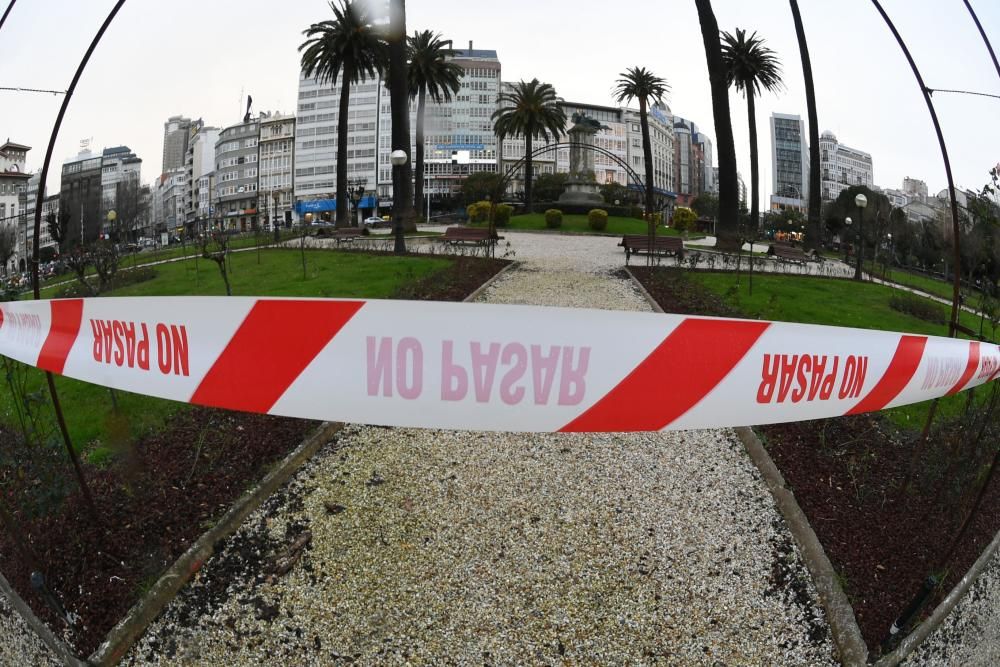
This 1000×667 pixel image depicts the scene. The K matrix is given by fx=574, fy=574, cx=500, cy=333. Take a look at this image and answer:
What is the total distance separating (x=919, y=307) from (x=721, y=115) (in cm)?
821

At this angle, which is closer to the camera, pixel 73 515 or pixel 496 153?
pixel 73 515

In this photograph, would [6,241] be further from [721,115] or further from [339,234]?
[721,115]

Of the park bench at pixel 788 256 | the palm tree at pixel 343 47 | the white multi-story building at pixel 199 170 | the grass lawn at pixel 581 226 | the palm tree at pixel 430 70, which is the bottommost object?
the park bench at pixel 788 256

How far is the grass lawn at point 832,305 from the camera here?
652 cm

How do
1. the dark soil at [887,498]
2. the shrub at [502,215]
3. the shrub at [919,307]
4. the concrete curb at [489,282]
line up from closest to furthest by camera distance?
the dark soil at [887,498] → the shrub at [919,307] → the concrete curb at [489,282] → the shrub at [502,215]

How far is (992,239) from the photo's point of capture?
17.6ft

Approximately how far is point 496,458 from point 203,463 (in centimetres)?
256

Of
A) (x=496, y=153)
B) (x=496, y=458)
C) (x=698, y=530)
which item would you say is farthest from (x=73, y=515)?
(x=496, y=153)

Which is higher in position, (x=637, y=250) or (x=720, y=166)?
(x=720, y=166)

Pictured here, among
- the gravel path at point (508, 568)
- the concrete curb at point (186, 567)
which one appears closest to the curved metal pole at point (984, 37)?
the gravel path at point (508, 568)

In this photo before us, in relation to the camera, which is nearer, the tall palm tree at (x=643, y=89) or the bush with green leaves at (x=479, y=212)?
the tall palm tree at (x=643, y=89)

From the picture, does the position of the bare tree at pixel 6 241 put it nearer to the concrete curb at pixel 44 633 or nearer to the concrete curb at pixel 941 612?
the concrete curb at pixel 44 633

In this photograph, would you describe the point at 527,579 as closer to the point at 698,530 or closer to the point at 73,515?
the point at 698,530

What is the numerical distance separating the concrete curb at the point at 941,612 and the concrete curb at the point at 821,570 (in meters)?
0.15
